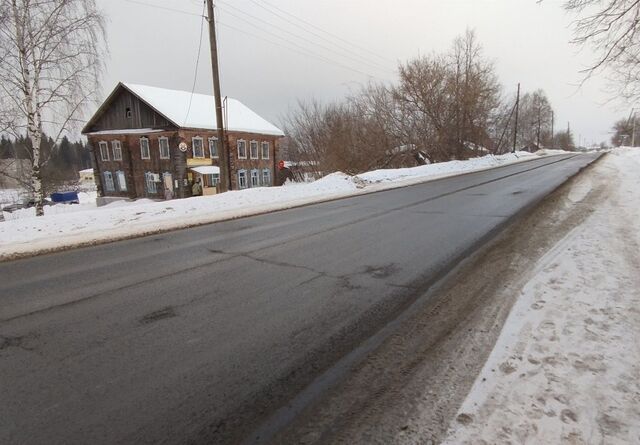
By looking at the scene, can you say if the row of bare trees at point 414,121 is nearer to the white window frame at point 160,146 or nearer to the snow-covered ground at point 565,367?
the white window frame at point 160,146

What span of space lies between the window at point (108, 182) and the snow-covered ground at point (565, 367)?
4184 centimetres

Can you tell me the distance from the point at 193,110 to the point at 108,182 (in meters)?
12.2

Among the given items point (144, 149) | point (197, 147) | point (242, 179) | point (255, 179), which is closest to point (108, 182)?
point (144, 149)

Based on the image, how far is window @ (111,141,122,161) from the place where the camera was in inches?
1480

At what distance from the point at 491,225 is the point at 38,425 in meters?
8.09

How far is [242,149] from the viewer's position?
37.9 m

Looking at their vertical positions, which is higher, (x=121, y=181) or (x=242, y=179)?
(x=121, y=181)

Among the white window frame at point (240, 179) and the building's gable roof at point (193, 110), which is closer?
the building's gable roof at point (193, 110)

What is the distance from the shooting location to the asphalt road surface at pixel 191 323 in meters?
2.48

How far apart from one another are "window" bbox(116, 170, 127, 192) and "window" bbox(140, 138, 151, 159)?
367 cm

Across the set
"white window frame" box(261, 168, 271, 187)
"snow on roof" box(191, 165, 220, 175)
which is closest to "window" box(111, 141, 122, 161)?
"snow on roof" box(191, 165, 220, 175)

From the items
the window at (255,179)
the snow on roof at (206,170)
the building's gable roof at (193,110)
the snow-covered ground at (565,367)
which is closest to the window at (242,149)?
the building's gable roof at (193,110)

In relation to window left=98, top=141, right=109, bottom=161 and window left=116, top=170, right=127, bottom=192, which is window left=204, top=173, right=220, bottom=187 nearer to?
window left=116, top=170, right=127, bottom=192

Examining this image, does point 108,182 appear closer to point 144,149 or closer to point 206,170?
point 144,149
